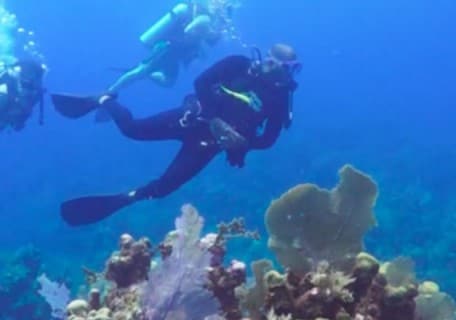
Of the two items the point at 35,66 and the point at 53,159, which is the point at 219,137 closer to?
the point at 35,66

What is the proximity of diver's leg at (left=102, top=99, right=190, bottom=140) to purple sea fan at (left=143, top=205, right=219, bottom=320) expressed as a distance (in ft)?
14.5

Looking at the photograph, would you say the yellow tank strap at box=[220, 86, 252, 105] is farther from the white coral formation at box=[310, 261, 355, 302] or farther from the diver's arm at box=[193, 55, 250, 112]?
the white coral formation at box=[310, 261, 355, 302]

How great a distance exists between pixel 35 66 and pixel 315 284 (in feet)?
26.0

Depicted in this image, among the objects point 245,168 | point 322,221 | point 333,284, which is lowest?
point 333,284

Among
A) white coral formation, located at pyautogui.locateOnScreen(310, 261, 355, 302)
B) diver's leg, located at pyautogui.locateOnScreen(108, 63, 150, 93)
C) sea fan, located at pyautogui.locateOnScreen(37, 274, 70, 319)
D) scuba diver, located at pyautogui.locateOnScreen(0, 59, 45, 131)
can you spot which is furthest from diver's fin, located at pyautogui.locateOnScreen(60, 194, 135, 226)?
diver's leg, located at pyautogui.locateOnScreen(108, 63, 150, 93)

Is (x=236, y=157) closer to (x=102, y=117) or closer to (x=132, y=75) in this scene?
(x=102, y=117)

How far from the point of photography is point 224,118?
8.23 metres

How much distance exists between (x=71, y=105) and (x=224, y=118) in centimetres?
297

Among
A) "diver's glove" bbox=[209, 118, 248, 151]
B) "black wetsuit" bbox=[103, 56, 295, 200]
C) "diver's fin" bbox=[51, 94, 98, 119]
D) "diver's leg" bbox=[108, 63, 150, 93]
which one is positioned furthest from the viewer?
"diver's leg" bbox=[108, 63, 150, 93]

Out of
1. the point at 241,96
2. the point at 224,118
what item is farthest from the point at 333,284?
the point at 224,118

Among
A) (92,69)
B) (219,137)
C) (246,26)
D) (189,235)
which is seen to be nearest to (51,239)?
(219,137)

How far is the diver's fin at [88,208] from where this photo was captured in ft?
26.9

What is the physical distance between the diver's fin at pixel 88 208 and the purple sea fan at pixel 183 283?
395cm

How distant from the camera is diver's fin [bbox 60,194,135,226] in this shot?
8195mm
